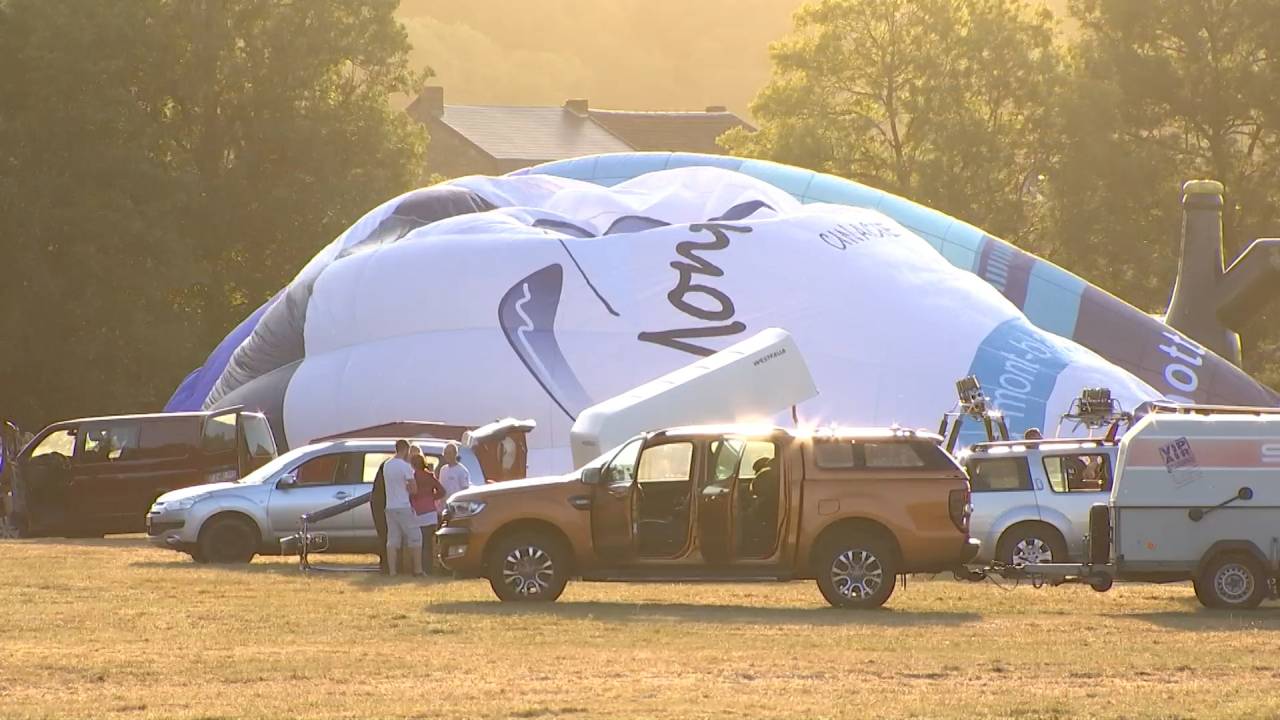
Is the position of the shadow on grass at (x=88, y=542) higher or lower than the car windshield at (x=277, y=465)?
lower

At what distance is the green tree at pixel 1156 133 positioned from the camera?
6091 centimetres

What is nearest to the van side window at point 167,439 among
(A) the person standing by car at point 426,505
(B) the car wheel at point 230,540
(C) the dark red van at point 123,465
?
(C) the dark red van at point 123,465

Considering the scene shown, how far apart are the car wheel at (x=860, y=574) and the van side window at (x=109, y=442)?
14.8 m

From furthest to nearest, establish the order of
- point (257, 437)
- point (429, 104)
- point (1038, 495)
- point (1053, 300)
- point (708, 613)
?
point (429, 104) < point (1053, 300) < point (257, 437) < point (1038, 495) < point (708, 613)

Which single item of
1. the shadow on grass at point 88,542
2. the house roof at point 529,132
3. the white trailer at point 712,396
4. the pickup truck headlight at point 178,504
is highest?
the house roof at point 529,132

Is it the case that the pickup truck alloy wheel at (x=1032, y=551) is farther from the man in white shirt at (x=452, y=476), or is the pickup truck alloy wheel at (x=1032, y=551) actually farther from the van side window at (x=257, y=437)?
the van side window at (x=257, y=437)

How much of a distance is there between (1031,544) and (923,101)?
41.8 m

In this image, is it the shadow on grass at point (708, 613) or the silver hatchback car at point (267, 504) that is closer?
the shadow on grass at point (708, 613)

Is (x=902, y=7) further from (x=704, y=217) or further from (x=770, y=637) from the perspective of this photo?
(x=770, y=637)

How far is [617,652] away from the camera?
595 inches

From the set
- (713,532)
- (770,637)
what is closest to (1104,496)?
(713,532)

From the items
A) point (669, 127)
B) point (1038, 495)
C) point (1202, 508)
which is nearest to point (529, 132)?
point (669, 127)

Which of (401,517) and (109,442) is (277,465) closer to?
(401,517)

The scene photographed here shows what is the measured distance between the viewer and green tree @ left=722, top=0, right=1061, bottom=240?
6194cm
